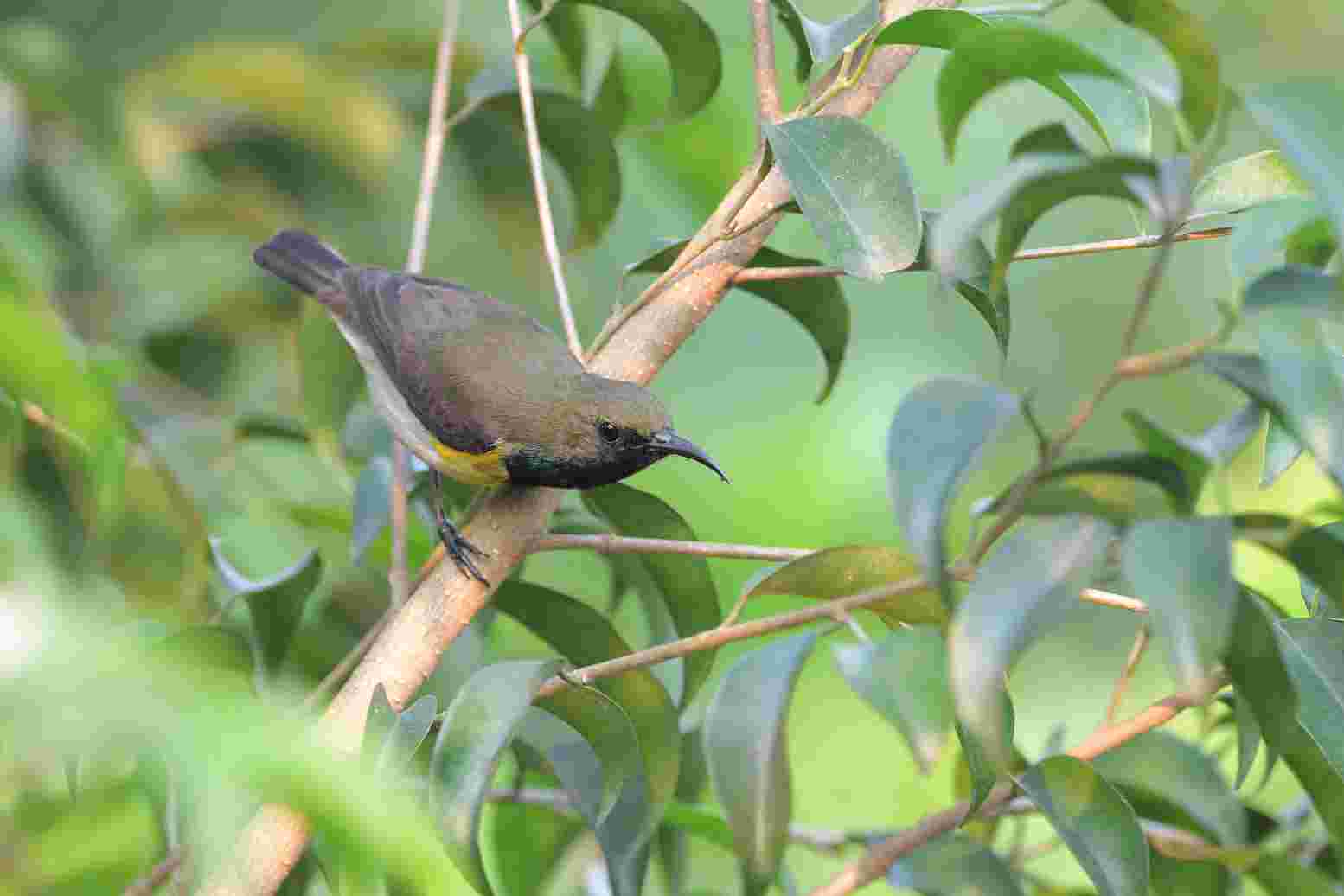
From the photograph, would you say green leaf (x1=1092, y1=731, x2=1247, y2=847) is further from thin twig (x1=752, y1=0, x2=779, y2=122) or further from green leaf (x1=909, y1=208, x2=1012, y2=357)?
thin twig (x1=752, y1=0, x2=779, y2=122)

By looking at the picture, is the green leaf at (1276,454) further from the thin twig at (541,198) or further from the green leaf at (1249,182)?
the thin twig at (541,198)

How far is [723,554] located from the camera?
4.76ft

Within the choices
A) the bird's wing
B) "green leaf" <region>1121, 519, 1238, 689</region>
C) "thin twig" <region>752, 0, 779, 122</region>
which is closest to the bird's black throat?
the bird's wing

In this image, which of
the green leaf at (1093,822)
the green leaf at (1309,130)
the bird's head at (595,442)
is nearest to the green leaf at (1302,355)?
the green leaf at (1309,130)

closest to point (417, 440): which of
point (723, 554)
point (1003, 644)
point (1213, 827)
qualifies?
point (723, 554)

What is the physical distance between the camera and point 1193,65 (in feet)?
3.41

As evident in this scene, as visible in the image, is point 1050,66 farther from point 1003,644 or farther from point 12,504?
point 12,504

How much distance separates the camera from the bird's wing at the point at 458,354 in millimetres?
2381

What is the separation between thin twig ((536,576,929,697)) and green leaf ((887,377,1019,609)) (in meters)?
0.10

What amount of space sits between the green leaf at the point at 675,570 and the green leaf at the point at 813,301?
0.26 m

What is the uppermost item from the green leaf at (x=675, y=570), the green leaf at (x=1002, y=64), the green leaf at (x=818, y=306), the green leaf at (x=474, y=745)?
the green leaf at (x=1002, y=64)

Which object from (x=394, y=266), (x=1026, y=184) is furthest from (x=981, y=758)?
(x=394, y=266)

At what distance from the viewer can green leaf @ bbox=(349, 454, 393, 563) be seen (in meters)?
1.85

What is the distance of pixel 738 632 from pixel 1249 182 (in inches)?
29.3
